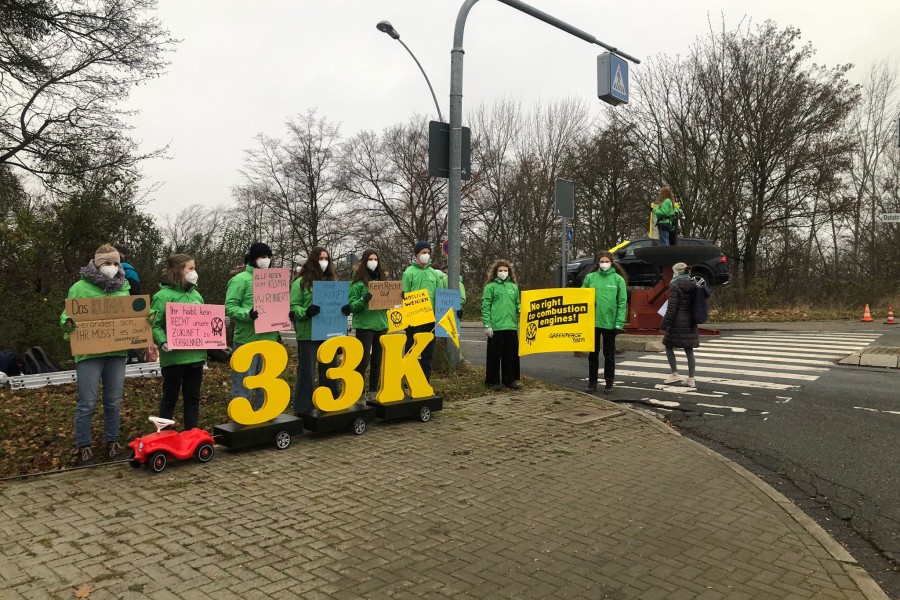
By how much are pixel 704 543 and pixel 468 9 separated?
8480 millimetres

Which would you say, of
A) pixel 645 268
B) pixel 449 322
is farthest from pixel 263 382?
pixel 645 268

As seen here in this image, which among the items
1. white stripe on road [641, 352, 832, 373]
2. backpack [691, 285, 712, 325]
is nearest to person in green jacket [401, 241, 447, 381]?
backpack [691, 285, 712, 325]

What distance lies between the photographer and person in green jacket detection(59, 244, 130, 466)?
17.4ft

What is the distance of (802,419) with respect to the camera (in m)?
7.66

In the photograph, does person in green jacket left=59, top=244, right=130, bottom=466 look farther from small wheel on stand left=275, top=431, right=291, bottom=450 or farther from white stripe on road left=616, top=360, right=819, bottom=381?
white stripe on road left=616, top=360, right=819, bottom=381

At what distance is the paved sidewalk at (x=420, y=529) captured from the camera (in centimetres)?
338

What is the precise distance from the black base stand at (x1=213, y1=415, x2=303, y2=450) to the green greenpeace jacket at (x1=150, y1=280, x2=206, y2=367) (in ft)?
2.22

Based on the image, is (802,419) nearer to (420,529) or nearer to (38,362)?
(420,529)

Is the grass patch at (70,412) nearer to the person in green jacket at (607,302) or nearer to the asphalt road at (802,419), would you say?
the person in green jacket at (607,302)

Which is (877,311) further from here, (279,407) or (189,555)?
(189,555)

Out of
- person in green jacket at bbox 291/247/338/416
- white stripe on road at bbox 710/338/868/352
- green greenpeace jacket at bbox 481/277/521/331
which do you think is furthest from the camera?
white stripe on road at bbox 710/338/868/352

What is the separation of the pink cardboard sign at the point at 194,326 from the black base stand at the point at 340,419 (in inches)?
44.5

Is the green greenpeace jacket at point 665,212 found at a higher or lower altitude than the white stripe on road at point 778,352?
higher

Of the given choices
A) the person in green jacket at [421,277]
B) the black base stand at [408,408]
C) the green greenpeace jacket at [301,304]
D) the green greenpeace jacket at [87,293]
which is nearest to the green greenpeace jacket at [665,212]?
the person in green jacket at [421,277]
